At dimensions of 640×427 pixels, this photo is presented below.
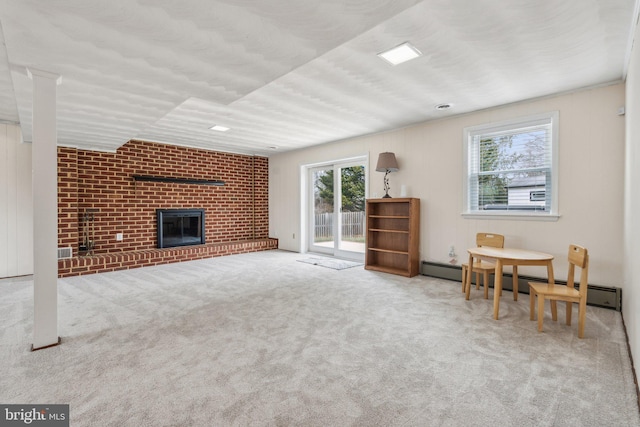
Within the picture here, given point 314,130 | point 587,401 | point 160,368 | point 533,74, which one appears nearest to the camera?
point 587,401

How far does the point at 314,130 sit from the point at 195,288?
10.1 feet

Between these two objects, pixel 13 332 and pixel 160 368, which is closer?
pixel 160 368

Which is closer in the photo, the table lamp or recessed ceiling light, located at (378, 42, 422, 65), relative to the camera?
recessed ceiling light, located at (378, 42, 422, 65)

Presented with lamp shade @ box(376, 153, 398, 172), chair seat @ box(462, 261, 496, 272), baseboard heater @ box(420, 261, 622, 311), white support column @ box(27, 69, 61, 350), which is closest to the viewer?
white support column @ box(27, 69, 61, 350)

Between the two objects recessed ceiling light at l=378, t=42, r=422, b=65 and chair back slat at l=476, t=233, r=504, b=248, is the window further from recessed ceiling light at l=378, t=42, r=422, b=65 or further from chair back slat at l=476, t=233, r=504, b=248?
recessed ceiling light at l=378, t=42, r=422, b=65

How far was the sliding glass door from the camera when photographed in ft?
19.7

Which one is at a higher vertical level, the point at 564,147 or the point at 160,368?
the point at 564,147

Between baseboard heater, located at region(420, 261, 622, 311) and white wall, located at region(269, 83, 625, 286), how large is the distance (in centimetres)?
8

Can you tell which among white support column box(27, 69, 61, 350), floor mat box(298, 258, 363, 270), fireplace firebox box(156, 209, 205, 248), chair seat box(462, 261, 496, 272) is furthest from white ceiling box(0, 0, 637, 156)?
floor mat box(298, 258, 363, 270)

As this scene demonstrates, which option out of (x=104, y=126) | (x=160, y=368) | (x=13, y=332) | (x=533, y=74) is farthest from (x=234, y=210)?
(x=533, y=74)

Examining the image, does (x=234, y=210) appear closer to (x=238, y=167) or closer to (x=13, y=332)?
(x=238, y=167)

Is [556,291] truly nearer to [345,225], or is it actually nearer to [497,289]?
[497,289]

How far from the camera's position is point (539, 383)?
6.19ft

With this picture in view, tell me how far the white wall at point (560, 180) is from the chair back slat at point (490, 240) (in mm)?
211
